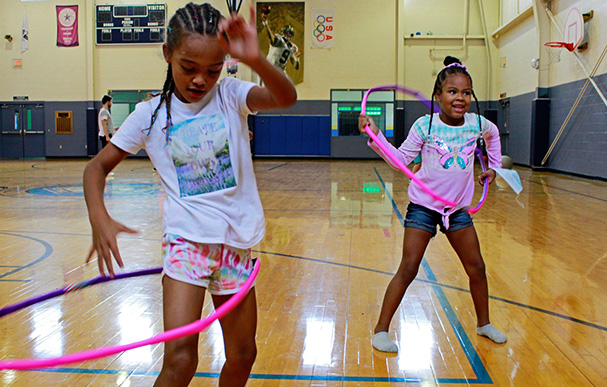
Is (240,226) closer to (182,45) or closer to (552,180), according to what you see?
(182,45)

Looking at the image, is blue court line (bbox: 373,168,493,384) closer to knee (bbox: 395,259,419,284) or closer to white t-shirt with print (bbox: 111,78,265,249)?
knee (bbox: 395,259,419,284)

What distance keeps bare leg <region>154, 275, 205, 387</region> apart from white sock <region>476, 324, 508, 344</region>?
194 centimetres

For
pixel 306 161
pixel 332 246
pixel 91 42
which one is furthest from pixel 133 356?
pixel 91 42

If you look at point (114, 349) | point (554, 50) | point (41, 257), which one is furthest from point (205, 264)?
point (554, 50)

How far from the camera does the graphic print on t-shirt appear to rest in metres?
1.83

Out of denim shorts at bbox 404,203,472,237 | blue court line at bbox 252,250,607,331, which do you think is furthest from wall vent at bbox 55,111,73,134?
denim shorts at bbox 404,203,472,237

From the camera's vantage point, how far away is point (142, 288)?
14.1ft

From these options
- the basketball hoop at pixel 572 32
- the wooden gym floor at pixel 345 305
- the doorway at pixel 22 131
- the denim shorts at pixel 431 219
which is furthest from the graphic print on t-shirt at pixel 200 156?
the doorway at pixel 22 131

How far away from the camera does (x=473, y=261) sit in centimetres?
317

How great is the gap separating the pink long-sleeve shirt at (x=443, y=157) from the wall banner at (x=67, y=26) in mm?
20949

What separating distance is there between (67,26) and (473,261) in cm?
2154

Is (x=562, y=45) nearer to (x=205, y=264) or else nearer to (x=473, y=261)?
(x=473, y=261)

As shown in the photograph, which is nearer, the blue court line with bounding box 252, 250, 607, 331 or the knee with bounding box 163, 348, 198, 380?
the knee with bounding box 163, 348, 198, 380

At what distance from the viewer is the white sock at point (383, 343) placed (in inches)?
121
